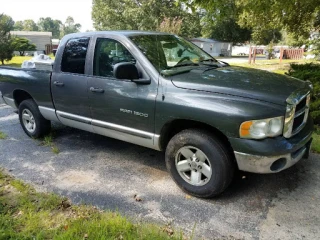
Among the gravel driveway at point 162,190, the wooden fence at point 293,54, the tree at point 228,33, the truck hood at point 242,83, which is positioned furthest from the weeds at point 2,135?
the tree at point 228,33

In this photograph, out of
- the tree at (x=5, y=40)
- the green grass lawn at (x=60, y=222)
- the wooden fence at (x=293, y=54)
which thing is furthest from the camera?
the wooden fence at (x=293, y=54)

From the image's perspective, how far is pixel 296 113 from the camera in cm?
312

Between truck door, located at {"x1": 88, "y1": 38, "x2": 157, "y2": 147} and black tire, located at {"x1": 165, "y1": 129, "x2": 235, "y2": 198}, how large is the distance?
0.41m

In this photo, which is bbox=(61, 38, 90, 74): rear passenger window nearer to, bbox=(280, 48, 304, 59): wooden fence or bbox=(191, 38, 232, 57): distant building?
bbox=(280, 48, 304, 59): wooden fence

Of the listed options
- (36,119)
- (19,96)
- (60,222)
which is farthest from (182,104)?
(19,96)

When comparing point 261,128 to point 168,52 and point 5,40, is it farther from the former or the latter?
point 5,40

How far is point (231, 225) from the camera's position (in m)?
2.87

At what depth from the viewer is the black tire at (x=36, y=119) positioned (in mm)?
5051

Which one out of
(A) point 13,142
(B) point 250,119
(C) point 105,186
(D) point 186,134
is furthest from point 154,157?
(A) point 13,142

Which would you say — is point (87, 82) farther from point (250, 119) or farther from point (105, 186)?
point (250, 119)

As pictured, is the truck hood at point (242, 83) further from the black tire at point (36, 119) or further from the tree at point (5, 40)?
the tree at point (5, 40)

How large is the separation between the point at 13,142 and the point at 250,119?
4.20 m

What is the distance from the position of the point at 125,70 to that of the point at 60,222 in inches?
68.2

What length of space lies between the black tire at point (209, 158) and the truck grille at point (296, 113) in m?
0.65
